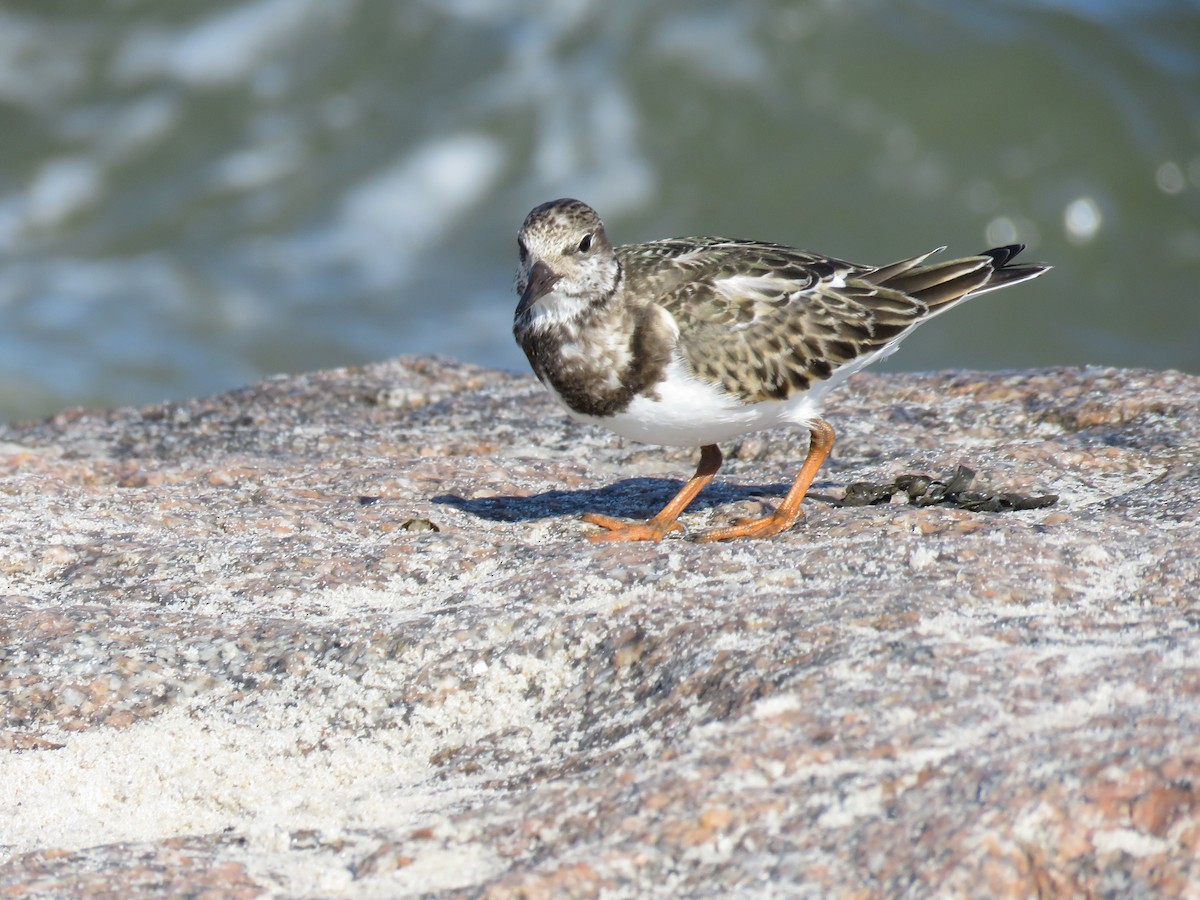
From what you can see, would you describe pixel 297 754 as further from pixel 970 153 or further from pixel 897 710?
pixel 970 153

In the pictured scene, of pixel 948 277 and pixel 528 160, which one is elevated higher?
pixel 528 160

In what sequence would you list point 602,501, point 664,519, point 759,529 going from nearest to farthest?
1. point 759,529
2. point 664,519
3. point 602,501

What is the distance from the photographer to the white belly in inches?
172

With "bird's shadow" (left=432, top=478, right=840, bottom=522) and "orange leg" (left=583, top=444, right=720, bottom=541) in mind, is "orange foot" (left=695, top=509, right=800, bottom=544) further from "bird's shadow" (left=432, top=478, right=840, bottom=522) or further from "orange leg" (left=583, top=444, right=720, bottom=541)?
"bird's shadow" (left=432, top=478, right=840, bottom=522)

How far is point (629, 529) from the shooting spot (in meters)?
4.52

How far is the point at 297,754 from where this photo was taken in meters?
3.31

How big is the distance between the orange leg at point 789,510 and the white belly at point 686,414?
21cm

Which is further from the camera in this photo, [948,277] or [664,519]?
[948,277]

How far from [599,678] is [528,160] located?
1058 centimetres

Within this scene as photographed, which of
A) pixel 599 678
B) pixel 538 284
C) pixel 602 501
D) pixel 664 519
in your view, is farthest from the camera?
pixel 602 501

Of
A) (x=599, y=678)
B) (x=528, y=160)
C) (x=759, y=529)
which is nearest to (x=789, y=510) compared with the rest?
(x=759, y=529)

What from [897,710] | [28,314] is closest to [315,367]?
[28,314]

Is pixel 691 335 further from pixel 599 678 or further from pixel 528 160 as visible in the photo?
pixel 528 160

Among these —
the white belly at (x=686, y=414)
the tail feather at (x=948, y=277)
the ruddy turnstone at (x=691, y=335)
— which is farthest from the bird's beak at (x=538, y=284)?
the tail feather at (x=948, y=277)
